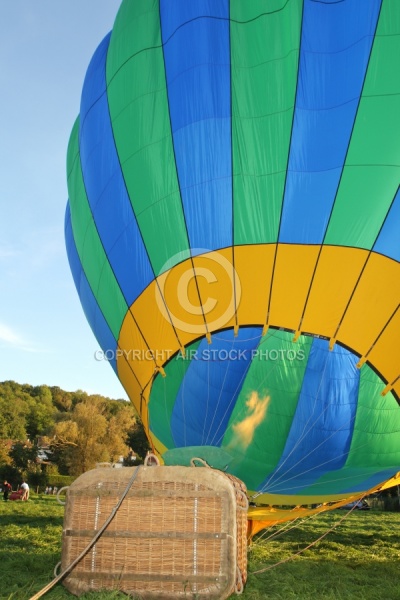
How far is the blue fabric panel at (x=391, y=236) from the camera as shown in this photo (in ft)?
16.6

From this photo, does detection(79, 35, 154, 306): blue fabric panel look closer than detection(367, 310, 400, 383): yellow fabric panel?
No

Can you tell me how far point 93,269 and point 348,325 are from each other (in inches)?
129

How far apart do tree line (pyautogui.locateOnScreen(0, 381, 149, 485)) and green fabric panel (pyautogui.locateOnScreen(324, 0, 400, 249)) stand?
87.6ft

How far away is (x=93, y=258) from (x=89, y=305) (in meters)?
0.93

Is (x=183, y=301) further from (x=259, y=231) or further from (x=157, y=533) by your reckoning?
(x=157, y=533)

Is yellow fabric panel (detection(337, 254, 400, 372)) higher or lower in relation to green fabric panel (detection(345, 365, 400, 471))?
higher

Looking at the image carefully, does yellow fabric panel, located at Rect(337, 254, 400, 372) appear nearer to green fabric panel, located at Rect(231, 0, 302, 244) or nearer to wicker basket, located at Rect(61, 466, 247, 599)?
green fabric panel, located at Rect(231, 0, 302, 244)

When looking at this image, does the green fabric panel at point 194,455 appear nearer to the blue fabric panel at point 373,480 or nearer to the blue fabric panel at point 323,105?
the blue fabric panel at point 323,105

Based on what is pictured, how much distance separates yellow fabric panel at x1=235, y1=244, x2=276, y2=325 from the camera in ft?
17.2

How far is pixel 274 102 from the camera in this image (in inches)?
205

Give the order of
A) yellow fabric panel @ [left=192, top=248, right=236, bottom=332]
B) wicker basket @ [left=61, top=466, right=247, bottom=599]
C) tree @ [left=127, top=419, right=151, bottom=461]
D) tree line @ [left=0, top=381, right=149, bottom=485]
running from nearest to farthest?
wicker basket @ [left=61, top=466, right=247, bottom=599], yellow fabric panel @ [left=192, top=248, right=236, bottom=332], tree line @ [left=0, top=381, right=149, bottom=485], tree @ [left=127, top=419, right=151, bottom=461]

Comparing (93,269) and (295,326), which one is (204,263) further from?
(93,269)

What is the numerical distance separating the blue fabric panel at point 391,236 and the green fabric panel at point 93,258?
2809 millimetres

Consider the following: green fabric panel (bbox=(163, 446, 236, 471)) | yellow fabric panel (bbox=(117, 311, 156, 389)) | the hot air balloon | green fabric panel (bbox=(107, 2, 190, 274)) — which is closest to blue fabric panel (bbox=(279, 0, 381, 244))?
the hot air balloon
